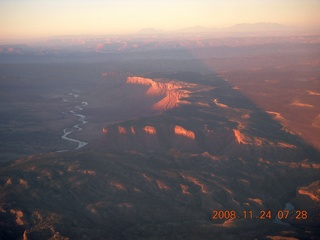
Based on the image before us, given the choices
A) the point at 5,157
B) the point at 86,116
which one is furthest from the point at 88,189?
the point at 86,116

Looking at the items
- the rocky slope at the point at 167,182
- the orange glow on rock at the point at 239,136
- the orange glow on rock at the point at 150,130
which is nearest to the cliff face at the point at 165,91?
the rocky slope at the point at 167,182

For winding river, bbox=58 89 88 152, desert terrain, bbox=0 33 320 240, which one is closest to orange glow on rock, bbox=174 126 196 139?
desert terrain, bbox=0 33 320 240

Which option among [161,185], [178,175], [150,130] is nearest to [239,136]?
[150,130]

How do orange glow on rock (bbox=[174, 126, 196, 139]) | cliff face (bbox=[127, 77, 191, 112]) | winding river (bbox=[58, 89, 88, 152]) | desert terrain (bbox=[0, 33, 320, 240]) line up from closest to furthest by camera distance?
desert terrain (bbox=[0, 33, 320, 240])
orange glow on rock (bbox=[174, 126, 196, 139])
winding river (bbox=[58, 89, 88, 152])
cliff face (bbox=[127, 77, 191, 112])

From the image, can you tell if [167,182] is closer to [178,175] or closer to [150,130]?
[178,175]

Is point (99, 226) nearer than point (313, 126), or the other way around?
point (99, 226)

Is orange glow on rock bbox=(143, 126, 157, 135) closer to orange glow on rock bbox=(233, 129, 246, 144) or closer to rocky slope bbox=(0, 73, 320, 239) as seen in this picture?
rocky slope bbox=(0, 73, 320, 239)

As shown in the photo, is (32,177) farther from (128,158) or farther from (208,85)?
(208,85)

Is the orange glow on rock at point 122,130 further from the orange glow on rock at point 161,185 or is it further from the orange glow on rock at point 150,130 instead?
the orange glow on rock at point 161,185

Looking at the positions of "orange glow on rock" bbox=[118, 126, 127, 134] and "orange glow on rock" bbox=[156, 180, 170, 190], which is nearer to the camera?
"orange glow on rock" bbox=[156, 180, 170, 190]
